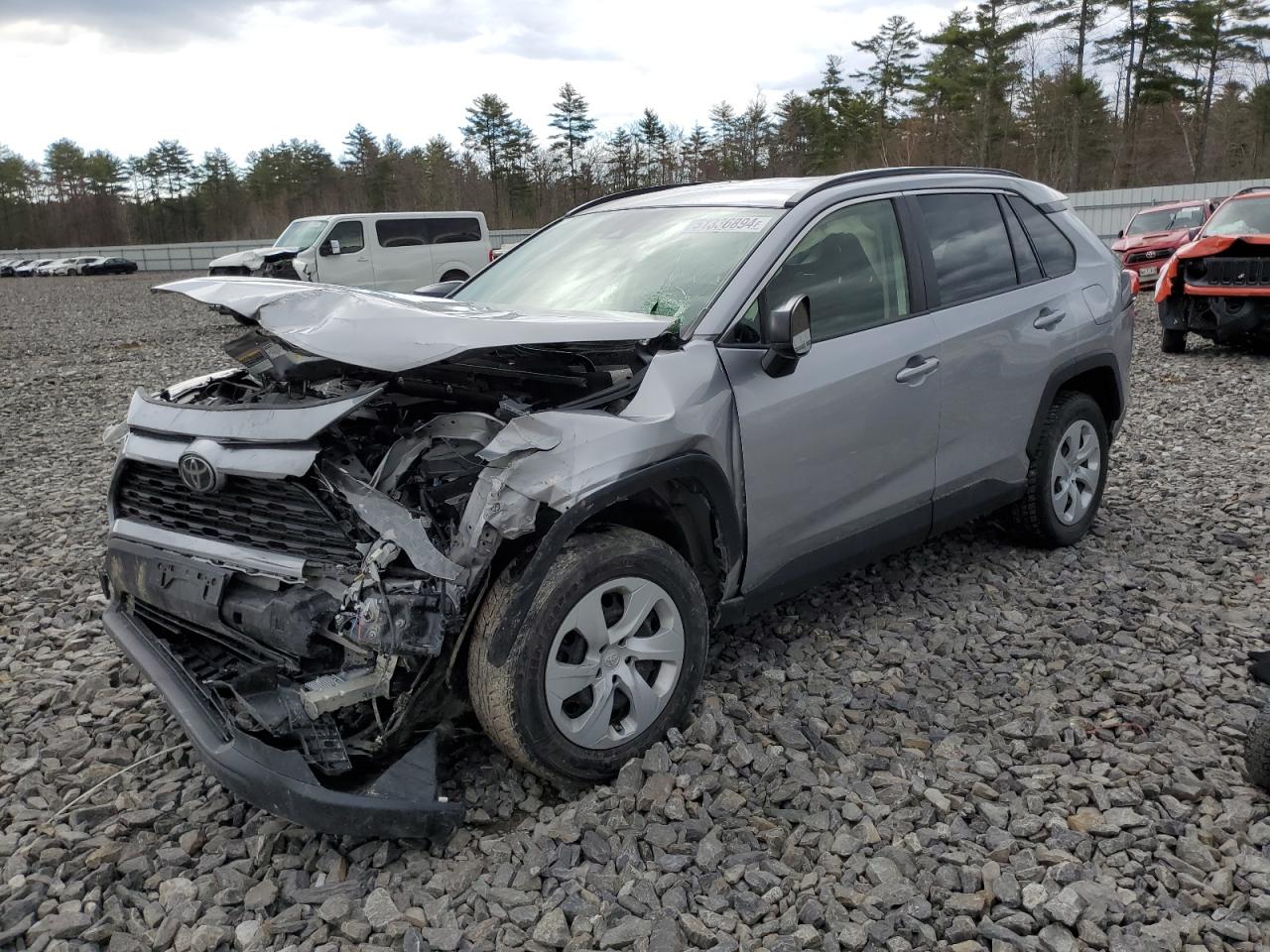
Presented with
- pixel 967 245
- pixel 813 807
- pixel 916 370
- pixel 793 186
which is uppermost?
pixel 793 186

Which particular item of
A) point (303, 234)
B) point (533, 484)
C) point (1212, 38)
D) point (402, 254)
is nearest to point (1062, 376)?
point (533, 484)

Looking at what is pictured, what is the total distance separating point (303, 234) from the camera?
1941 centimetres

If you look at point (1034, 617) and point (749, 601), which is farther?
point (1034, 617)

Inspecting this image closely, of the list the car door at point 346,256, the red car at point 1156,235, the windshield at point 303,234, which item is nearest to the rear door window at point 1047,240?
the red car at point 1156,235

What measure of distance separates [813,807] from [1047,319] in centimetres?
263

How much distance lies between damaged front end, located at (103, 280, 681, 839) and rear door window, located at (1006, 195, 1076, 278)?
2467mm

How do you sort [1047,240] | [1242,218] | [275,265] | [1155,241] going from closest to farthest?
[1047,240] < [1242,218] < [1155,241] < [275,265]

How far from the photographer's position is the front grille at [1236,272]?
33.3 feet

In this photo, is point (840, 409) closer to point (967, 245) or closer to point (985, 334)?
point (985, 334)

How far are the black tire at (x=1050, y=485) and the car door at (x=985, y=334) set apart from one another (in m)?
0.17

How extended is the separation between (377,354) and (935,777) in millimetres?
2117

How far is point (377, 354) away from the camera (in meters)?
2.73

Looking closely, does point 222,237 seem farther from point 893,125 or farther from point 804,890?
point 804,890

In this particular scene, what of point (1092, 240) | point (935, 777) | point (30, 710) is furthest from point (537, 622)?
point (1092, 240)
